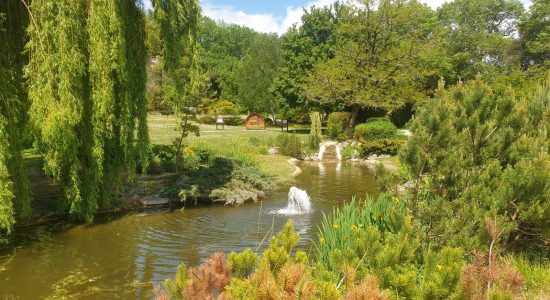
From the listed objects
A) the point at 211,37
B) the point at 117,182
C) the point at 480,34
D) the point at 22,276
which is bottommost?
the point at 22,276

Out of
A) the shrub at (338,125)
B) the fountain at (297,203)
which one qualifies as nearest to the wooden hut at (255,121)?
the shrub at (338,125)

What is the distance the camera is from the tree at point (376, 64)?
28562mm

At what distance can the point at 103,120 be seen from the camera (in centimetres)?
887

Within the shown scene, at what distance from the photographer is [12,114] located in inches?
291

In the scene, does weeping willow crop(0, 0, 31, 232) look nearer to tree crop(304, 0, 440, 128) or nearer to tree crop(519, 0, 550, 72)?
tree crop(304, 0, 440, 128)

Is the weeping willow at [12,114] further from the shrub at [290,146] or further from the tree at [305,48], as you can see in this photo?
the tree at [305,48]

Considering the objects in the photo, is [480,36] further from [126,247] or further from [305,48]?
[126,247]

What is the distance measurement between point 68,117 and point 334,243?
18.3ft

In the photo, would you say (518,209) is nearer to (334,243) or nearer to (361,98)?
(334,243)

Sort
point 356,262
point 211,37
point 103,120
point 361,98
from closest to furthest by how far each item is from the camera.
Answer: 1. point 356,262
2. point 103,120
3. point 361,98
4. point 211,37

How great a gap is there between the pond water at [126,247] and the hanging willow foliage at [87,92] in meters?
0.83

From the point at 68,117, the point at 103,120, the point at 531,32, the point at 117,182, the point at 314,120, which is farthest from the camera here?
the point at 531,32

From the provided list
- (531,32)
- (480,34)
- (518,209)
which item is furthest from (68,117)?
(531,32)

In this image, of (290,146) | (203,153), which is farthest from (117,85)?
(290,146)
